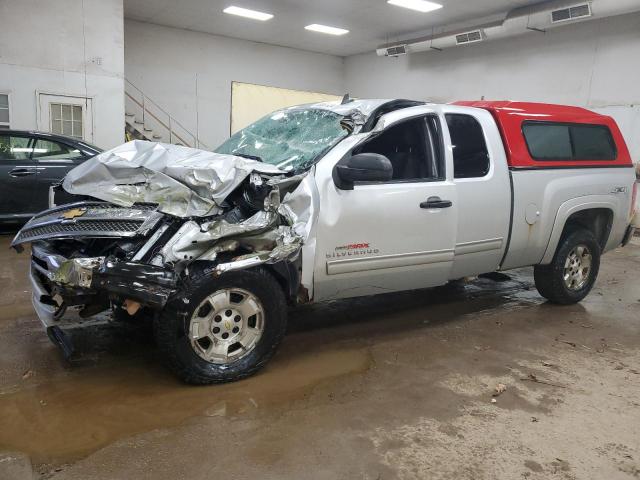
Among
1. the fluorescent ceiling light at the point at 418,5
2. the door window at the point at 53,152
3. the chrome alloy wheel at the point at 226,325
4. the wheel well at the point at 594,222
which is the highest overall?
the fluorescent ceiling light at the point at 418,5

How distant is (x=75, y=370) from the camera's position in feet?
10.2

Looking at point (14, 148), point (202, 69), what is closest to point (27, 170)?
point (14, 148)

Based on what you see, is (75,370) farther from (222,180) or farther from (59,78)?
(59,78)

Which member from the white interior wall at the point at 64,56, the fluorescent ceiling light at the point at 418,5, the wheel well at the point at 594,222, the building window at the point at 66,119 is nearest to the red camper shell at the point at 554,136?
the wheel well at the point at 594,222

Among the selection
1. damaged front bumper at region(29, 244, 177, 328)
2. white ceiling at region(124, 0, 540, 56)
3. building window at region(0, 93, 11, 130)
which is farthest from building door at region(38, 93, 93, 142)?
damaged front bumper at region(29, 244, 177, 328)

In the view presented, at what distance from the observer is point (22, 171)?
6.70 meters

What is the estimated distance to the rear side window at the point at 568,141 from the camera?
4375 mm

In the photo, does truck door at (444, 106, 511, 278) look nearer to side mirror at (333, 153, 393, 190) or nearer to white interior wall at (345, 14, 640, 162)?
side mirror at (333, 153, 393, 190)

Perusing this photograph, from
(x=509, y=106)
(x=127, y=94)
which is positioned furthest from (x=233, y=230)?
(x=127, y=94)

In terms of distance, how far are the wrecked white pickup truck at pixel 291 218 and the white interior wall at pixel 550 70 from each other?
7676 millimetres

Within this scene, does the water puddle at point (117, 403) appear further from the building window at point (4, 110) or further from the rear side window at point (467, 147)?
the building window at point (4, 110)

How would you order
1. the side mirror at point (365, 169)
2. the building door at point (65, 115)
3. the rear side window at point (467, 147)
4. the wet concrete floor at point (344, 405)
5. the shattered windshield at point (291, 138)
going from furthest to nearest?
the building door at point (65, 115) → the rear side window at point (467, 147) → the shattered windshield at point (291, 138) → the side mirror at point (365, 169) → the wet concrete floor at point (344, 405)

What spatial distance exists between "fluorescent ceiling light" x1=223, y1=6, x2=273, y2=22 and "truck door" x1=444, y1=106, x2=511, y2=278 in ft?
34.2

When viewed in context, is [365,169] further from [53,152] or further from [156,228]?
[53,152]
